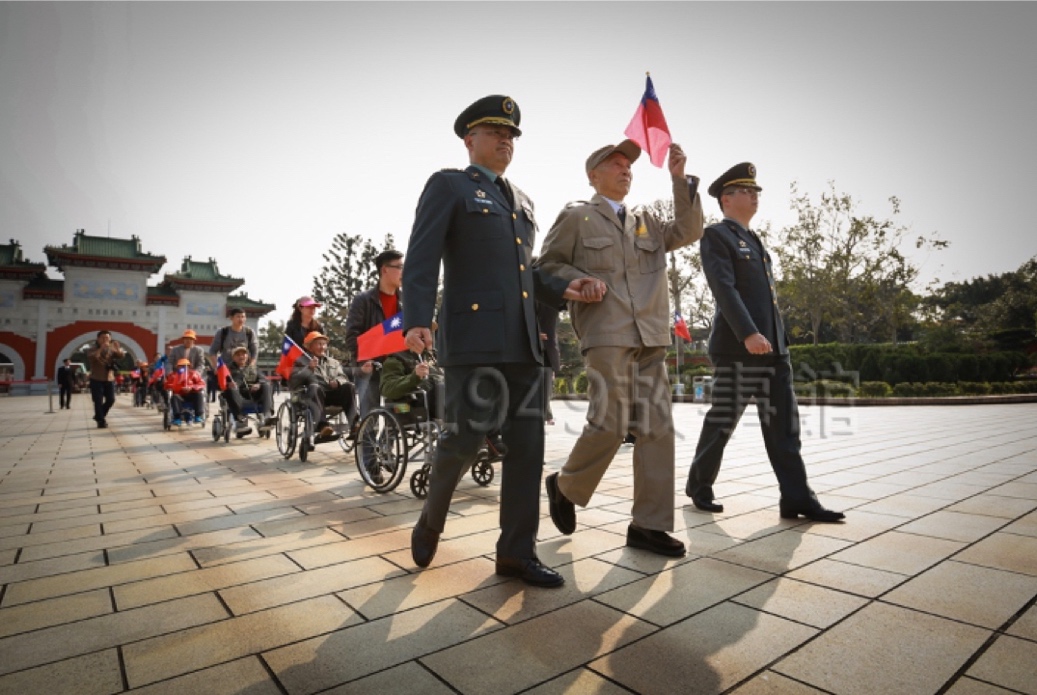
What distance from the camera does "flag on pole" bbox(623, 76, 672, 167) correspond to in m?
3.31

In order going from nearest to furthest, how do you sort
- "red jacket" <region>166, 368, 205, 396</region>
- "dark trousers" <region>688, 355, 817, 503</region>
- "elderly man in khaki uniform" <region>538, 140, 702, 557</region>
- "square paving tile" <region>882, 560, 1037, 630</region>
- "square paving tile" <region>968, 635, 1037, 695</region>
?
"square paving tile" <region>968, 635, 1037, 695</region>, "square paving tile" <region>882, 560, 1037, 630</region>, "elderly man in khaki uniform" <region>538, 140, 702, 557</region>, "dark trousers" <region>688, 355, 817, 503</region>, "red jacket" <region>166, 368, 205, 396</region>

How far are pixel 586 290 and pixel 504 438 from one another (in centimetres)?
79

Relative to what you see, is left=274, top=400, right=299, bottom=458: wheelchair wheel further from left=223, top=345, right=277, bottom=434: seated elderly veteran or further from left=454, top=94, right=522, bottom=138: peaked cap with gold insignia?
left=454, top=94, right=522, bottom=138: peaked cap with gold insignia

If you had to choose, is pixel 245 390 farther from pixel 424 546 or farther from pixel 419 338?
pixel 419 338

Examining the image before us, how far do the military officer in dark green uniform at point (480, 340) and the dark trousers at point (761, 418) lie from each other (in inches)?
58.1

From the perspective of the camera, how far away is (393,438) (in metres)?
4.63

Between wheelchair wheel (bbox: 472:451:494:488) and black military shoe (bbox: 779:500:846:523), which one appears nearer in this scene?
black military shoe (bbox: 779:500:846:523)

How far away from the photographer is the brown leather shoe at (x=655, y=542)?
275cm

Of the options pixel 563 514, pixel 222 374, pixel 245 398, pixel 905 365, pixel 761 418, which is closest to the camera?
pixel 563 514

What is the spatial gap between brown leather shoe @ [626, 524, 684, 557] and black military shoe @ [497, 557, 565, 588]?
23.1 inches

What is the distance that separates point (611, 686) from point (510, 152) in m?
2.32

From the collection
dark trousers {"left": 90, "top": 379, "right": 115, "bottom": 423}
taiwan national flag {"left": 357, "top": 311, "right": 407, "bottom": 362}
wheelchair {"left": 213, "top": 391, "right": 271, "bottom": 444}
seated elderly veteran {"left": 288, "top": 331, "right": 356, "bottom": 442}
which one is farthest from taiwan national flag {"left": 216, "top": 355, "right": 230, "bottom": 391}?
dark trousers {"left": 90, "top": 379, "right": 115, "bottom": 423}

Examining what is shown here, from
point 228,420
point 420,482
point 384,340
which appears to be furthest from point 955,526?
point 228,420


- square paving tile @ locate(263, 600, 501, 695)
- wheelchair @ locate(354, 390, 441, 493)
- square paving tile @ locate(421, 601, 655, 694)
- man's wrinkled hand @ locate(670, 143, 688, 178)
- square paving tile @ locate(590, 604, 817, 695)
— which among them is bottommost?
square paving tile @ locate(263, 600, 501, 695)
